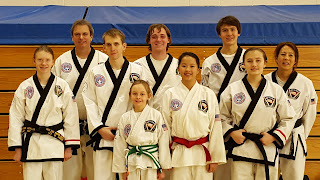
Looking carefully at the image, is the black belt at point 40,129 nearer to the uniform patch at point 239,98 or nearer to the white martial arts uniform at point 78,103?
the white martial arts uniform at point 78,103

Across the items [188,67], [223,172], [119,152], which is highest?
[188,67]

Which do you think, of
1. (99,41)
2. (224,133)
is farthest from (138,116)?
(99,41)

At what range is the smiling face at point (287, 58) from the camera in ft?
12.8

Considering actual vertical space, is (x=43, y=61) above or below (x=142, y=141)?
above

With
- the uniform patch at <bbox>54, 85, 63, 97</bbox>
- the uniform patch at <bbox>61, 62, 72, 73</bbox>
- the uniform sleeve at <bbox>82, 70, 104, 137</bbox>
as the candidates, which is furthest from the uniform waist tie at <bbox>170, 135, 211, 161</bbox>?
the uniform patch at <bbox>61, 62, 72, 73</bbox>

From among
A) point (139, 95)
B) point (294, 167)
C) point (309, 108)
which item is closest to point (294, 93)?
point (309, 108)

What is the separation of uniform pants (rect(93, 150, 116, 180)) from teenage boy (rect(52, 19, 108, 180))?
1.20ft

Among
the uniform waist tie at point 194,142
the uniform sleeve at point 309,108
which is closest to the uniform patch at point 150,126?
the uniform waist tie at point 194,142

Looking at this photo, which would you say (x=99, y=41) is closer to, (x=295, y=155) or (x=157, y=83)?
(x=157, y=83)

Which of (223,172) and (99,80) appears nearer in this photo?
(99,80)

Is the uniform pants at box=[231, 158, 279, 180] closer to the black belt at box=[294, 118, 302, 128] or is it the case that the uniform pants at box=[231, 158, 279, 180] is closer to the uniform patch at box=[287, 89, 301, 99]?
the black belt at box=[294, 118, 302, 128]

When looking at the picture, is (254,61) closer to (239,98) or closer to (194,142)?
(239,98)

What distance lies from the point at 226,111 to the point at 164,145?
0.79 m

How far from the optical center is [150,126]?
3.51 meters
